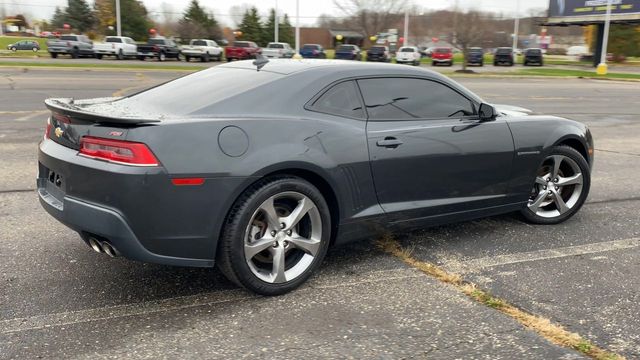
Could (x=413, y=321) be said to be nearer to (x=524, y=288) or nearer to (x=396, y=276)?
(x=396, y=276)

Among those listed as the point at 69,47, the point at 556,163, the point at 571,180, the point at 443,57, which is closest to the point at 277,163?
the point at 556,163

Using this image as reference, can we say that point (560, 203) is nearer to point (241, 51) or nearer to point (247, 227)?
point (247, 227)

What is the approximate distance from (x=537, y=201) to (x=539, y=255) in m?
0.82

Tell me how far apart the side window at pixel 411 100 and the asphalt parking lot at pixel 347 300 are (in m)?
1.07

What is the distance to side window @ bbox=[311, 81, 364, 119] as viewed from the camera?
12.7ft

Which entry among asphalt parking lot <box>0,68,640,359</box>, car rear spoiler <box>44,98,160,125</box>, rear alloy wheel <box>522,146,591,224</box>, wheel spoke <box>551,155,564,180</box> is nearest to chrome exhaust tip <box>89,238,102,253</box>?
asphalt parking lot <box>0,68,640,359</box>

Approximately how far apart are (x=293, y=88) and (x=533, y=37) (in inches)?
3677

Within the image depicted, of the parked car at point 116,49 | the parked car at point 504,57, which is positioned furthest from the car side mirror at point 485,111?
the parked car at point 504,57

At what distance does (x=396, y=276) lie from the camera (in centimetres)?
401

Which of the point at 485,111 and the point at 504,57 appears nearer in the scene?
the point at 485,111

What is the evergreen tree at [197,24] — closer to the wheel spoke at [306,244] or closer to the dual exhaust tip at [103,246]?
the wheel spoke at [306,244]

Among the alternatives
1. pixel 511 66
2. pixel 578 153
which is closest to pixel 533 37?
pixel 511 66

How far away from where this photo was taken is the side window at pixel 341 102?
12.7 feet

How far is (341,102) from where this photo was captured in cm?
397
